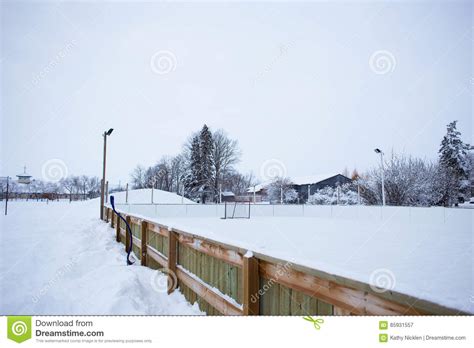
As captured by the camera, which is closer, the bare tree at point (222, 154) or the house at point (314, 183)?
the bare tree at point (222, 154)

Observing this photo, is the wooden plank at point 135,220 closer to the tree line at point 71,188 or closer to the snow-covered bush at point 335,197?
the snow-covered bush at point 335,197

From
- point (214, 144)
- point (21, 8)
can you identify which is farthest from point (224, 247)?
point (214, 144)

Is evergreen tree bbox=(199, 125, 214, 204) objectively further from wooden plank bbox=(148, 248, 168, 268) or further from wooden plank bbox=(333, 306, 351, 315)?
wooden plank bbox=(333, 306, 351, 315)

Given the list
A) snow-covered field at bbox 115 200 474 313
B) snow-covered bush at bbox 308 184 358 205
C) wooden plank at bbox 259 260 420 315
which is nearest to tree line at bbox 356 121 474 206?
snow-covered field at bbox 115 200 474 313

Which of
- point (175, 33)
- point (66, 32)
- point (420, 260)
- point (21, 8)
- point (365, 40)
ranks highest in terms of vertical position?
point (175, 33)

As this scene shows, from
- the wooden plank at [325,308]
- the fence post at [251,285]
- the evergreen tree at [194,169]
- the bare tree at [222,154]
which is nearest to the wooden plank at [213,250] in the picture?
the fence post at [251,285]

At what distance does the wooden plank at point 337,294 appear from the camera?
118cm

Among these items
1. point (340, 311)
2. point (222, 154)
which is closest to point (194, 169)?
point (222, 154)

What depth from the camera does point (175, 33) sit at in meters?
6.43

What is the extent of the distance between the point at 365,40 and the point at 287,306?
549cm

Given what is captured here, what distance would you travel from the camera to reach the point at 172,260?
3758 millimetres

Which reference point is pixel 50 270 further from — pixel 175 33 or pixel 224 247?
pixel 175 33

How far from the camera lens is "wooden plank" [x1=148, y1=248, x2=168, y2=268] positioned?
405 centimetres
